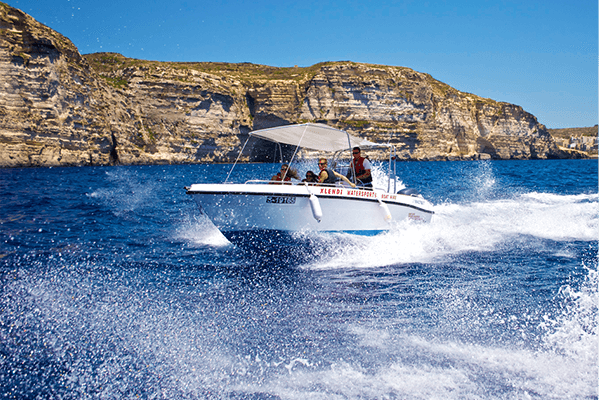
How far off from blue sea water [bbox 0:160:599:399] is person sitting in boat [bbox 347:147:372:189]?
4.69 ft

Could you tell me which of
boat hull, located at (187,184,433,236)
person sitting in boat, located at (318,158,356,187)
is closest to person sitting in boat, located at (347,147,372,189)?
person sitting in boat, located at (318,158,356,187)

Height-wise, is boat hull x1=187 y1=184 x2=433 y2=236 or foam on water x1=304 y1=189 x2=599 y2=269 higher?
boat hull x1=187 y1=184 x2=433 y2=236

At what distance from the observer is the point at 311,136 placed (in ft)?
35.3

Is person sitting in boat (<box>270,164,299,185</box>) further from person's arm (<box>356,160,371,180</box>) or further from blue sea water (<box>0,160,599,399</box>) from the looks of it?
person's arm (<box>356,160,371,180</box>)

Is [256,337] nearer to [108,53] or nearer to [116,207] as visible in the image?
[116,207]

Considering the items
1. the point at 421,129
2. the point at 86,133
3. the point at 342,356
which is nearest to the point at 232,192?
the point at 342,356

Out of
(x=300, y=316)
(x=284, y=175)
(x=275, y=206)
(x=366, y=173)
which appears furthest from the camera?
(x=366, y=173)

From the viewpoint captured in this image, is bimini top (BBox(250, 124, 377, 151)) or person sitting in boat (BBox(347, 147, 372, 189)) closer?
bimini top (BBox(250, 124, 377, 151))

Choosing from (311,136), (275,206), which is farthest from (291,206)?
A: (311,136)

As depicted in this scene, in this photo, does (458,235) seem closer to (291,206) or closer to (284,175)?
(291,206)

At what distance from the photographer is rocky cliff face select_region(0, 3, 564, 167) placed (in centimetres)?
5091

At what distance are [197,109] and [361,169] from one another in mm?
70207

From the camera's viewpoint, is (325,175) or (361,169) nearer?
(325,175)

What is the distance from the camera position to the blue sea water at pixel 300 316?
12.8 ft
